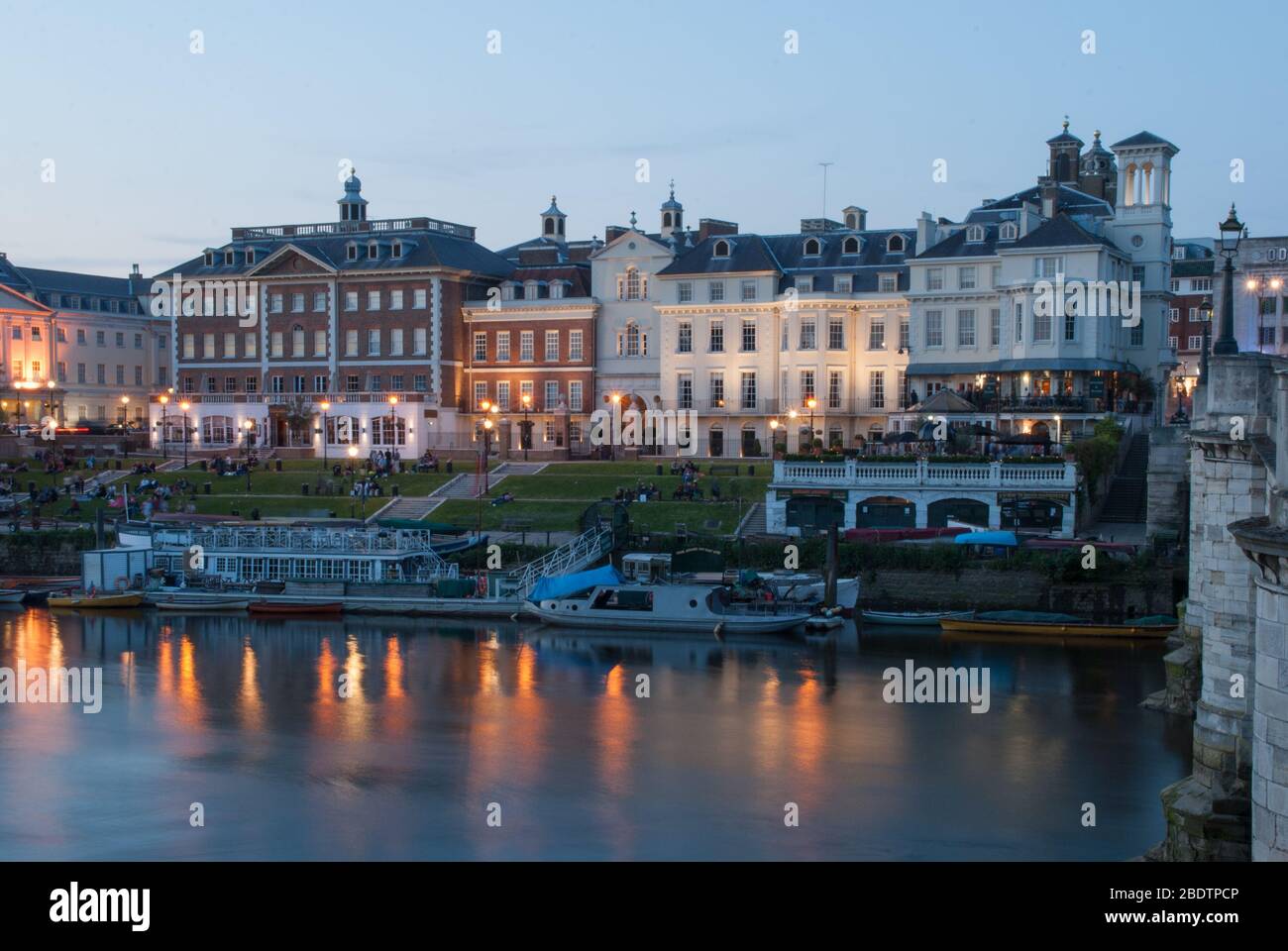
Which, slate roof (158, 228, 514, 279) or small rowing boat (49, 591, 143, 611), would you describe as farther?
slate roof (158, 228, 514, 279)

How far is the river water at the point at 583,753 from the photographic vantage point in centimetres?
2684

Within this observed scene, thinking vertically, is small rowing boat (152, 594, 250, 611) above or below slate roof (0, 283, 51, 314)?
below

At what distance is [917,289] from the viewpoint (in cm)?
7306

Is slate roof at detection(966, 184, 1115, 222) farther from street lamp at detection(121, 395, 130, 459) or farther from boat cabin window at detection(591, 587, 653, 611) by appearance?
street lamp at detection(121, 395, 130, 459)

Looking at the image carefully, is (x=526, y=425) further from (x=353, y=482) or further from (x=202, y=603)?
(x=202, y=603)

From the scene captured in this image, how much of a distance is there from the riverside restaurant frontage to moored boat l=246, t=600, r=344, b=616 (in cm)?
1628

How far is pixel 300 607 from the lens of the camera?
5350 centimetres

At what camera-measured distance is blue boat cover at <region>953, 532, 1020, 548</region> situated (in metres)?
50.3

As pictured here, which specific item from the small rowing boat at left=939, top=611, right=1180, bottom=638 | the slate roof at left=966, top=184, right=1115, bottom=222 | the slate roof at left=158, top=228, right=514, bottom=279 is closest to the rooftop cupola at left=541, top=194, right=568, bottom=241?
the slate roof at left=158, top=228, right=514, bottom=279

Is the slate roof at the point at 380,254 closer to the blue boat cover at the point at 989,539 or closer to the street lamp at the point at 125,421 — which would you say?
the street lamp at the point at 125,421

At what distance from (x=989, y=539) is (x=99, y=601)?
102 feet

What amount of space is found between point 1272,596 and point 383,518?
51.2m
